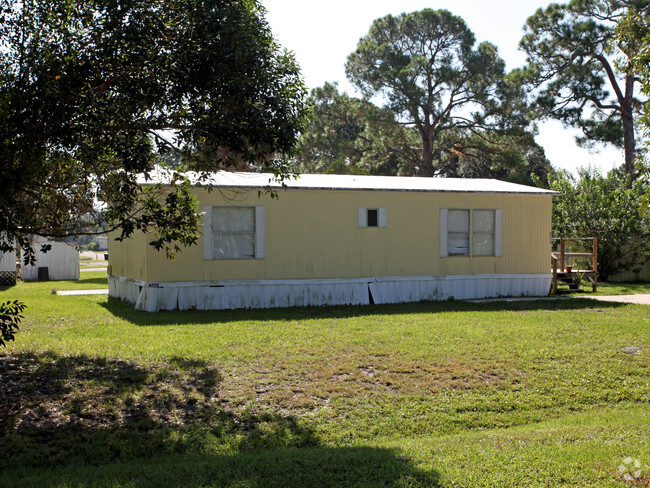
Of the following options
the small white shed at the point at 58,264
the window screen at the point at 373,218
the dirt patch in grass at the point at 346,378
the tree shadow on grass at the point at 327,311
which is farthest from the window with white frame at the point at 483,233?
the small white shed at the point at 58,264

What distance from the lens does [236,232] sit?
522 inches

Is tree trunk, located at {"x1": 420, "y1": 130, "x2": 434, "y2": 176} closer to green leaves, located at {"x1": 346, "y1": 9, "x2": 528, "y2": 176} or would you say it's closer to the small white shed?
green leaves, located at {"x1": 346, "y1": 9, "x2": 528, "y2": 176}

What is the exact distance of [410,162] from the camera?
3209cm

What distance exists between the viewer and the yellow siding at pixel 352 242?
517 inches

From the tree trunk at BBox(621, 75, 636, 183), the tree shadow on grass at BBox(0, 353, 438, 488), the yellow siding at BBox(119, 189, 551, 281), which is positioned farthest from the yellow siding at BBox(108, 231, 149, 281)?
the tree trunk at BBox(621, 75, 636, 183)

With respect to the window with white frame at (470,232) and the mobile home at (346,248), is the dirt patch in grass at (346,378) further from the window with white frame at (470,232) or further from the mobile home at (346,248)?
the window with white frame at (470,232)

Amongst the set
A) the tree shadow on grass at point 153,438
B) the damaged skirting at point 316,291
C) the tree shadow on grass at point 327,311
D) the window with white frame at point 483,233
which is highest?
the window with white frame at point 483,233

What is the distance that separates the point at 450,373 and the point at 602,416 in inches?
73.4

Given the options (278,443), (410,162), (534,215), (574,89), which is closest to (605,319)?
(534,215)

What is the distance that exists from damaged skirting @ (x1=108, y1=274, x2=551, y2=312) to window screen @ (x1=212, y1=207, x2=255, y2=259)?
660mm

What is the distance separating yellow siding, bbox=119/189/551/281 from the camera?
13141 mm

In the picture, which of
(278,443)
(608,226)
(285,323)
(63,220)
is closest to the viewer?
(278,443)

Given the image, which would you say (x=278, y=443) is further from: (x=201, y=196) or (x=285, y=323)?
(x=201, y=196)

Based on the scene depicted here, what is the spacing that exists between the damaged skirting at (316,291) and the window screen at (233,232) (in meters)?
0.66
